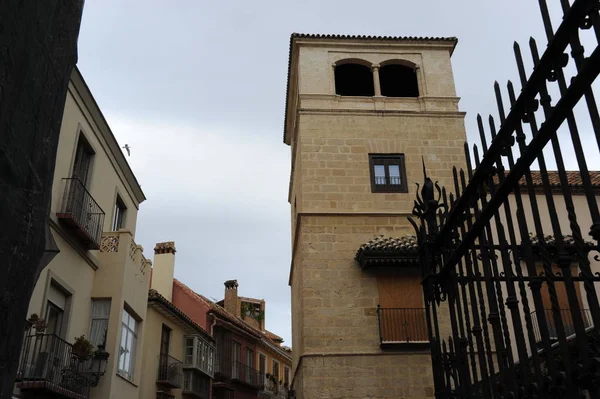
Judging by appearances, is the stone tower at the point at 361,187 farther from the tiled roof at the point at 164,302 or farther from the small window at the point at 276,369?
the small window at the point at 276,369

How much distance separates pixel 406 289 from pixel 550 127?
42.3 ft

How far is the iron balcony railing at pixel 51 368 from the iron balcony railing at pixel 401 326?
6.95m

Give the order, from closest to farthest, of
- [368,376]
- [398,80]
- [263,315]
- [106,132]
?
[368,376]
[106,132]
[398,80]
[263,315]

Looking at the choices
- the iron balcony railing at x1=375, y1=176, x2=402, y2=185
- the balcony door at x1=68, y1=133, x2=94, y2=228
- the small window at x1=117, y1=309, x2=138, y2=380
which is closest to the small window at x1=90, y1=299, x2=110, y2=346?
the small window at x1=117, y1=309, x2=138, y2=380

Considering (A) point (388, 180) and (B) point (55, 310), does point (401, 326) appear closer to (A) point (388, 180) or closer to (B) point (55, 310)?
(A) point (388, 180)

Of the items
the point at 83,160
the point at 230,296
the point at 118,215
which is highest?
the point at 230,296

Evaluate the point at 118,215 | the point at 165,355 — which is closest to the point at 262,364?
the point at 165,355

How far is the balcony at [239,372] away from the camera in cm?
3195

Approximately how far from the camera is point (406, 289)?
49.9ft

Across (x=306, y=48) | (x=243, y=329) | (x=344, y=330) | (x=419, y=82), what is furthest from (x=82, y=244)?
(x=243, y=329)

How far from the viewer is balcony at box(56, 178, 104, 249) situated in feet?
42.4

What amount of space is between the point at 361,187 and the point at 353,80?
498 centimetres

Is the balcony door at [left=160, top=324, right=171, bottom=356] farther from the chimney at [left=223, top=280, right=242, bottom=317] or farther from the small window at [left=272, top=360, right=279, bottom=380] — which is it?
the small window at [left=272, top=360, right=279, bottom=380]

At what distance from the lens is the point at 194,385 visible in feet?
83.1
